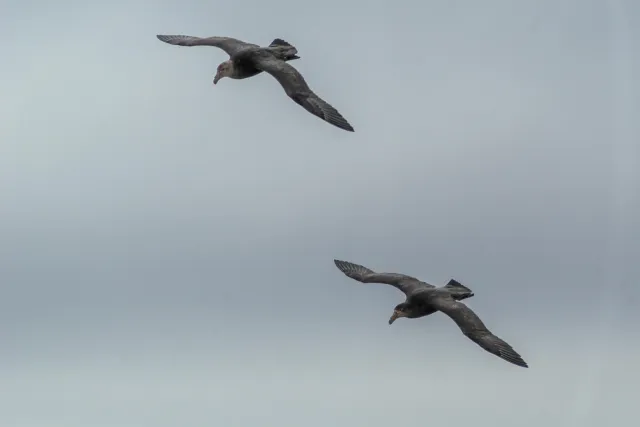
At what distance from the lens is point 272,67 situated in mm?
65500

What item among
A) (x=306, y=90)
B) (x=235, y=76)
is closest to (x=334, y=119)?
(x=306, y=90)

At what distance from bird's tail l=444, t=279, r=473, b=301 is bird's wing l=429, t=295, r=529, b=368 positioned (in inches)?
9.5

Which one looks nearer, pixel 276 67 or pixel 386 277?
pixel 276 67

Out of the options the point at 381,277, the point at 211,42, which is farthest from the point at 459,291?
the point at 211,42

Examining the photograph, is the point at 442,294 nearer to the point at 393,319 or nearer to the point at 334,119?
the point at 393,319

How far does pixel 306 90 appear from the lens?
63.8m

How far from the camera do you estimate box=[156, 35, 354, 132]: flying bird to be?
62.9 metres

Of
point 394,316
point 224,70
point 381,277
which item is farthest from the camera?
point 381,277

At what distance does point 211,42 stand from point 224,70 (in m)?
2.22

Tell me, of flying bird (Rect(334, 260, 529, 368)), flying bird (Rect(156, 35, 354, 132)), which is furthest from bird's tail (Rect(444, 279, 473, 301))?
flying bird (Rect(156, 35, 354, 132))

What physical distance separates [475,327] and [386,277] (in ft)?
17.5

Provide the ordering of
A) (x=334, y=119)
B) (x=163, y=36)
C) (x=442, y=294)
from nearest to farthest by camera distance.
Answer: (x=334, y=119) < (x=442, y=294) < (x=163, y=36)

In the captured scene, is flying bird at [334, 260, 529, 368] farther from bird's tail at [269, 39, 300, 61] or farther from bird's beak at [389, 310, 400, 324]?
bird's tail at [269, 39, 300, 61]

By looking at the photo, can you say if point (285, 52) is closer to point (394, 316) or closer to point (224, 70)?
point (224, 70)
